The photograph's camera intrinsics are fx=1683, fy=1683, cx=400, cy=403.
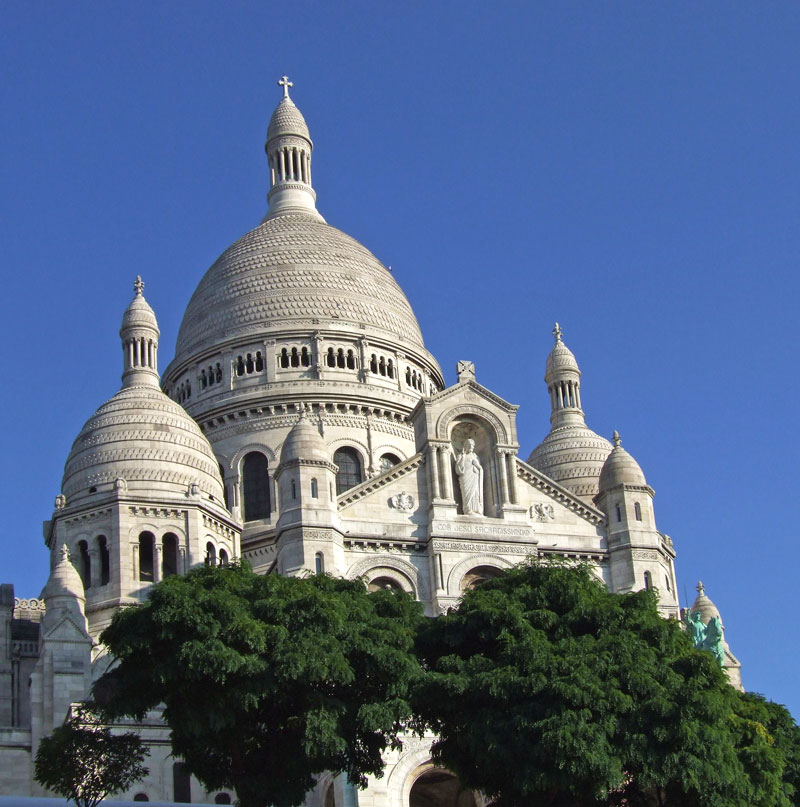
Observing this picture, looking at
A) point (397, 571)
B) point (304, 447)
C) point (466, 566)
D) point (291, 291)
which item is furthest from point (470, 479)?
point (291, 291)

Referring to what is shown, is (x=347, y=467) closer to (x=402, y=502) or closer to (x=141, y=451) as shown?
(x=141, y=451)

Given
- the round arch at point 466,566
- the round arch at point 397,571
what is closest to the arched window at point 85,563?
the round arch at point 397,571

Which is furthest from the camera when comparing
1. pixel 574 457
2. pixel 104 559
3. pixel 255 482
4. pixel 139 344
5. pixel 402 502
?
pixel 574 457

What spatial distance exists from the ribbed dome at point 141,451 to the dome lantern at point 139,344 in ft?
7.44

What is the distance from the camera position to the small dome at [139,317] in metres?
69.5

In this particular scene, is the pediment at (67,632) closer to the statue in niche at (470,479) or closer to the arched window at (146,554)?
the arched window at (146,554)

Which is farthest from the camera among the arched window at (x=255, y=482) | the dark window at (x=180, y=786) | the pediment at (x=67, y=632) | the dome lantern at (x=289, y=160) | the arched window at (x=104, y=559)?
the dome lantern at (x=289, y=160)

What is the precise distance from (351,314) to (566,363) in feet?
37.4

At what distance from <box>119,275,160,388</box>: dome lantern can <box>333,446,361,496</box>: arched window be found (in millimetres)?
9020

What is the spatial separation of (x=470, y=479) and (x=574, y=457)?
52.6 ft

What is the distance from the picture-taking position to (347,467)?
238 ft

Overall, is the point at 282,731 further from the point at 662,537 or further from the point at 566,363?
the point at 566,363

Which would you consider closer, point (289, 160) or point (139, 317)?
point (139, 317)

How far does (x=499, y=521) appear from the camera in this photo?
2377 inches
